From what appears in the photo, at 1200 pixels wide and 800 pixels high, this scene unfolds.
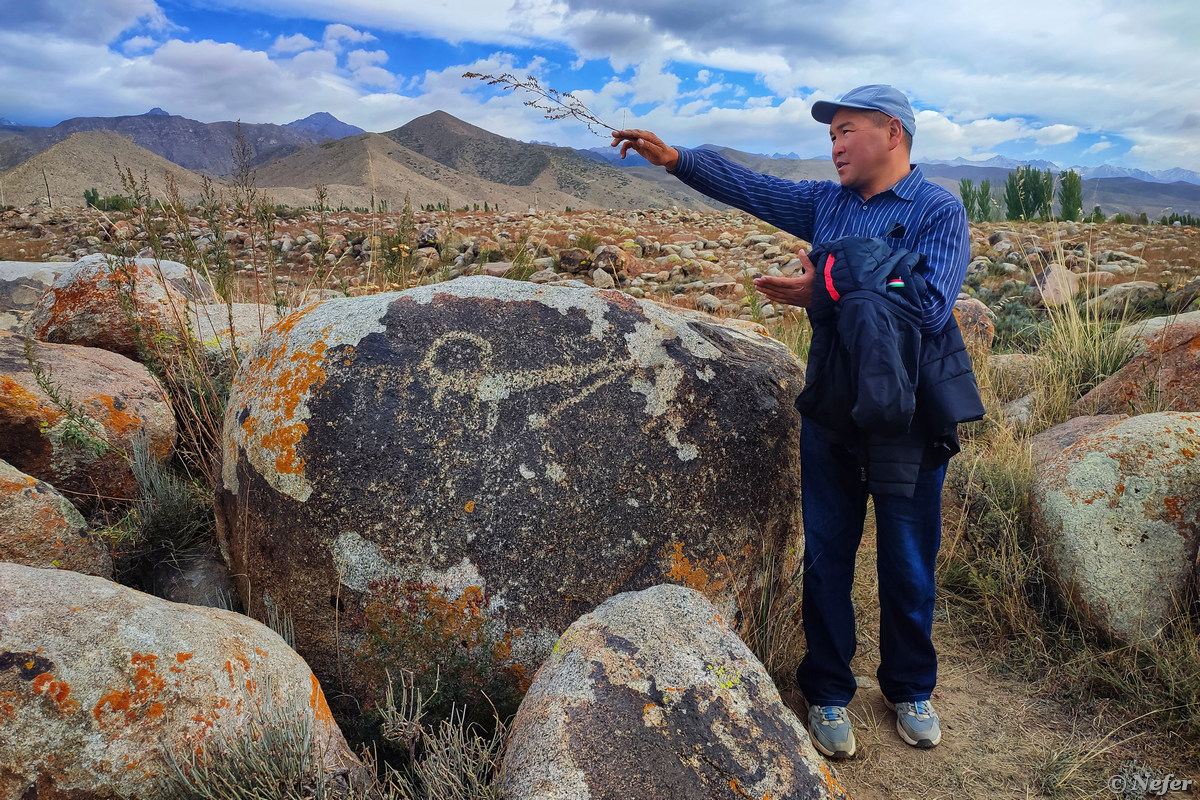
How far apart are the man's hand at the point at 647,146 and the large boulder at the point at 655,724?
1832 millimetres

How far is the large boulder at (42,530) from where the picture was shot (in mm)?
2457

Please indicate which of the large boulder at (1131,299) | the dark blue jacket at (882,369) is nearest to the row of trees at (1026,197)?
the large boulder at (1131,299)

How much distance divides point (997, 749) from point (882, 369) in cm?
164

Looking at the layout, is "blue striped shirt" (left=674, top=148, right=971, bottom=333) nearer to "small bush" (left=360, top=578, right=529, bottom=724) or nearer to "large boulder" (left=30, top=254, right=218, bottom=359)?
"small bush" (left=360, top=578, right=529, bottom=724)

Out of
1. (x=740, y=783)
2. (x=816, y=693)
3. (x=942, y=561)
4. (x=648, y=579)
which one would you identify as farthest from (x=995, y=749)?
(x=740, y=783)

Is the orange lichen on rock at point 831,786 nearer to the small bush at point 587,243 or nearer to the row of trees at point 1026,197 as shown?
the small bush at point 587,243

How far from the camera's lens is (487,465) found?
2.25 metres

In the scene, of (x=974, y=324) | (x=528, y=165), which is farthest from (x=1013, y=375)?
(x=528, y=165)

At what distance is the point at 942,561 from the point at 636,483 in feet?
7.14

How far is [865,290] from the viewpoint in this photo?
2.14m

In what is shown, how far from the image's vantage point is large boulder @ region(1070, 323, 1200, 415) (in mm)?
4117

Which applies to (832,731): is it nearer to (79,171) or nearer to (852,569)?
(852,569)

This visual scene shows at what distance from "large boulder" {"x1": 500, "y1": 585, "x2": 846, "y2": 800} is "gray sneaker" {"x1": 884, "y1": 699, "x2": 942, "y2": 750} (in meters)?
1.17

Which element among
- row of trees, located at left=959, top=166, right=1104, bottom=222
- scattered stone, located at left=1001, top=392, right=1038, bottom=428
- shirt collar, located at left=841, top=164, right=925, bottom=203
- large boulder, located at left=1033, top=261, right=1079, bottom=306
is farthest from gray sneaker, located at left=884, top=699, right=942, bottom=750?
row of trees, located at left=959, top=166, right=1104, bottom=222
